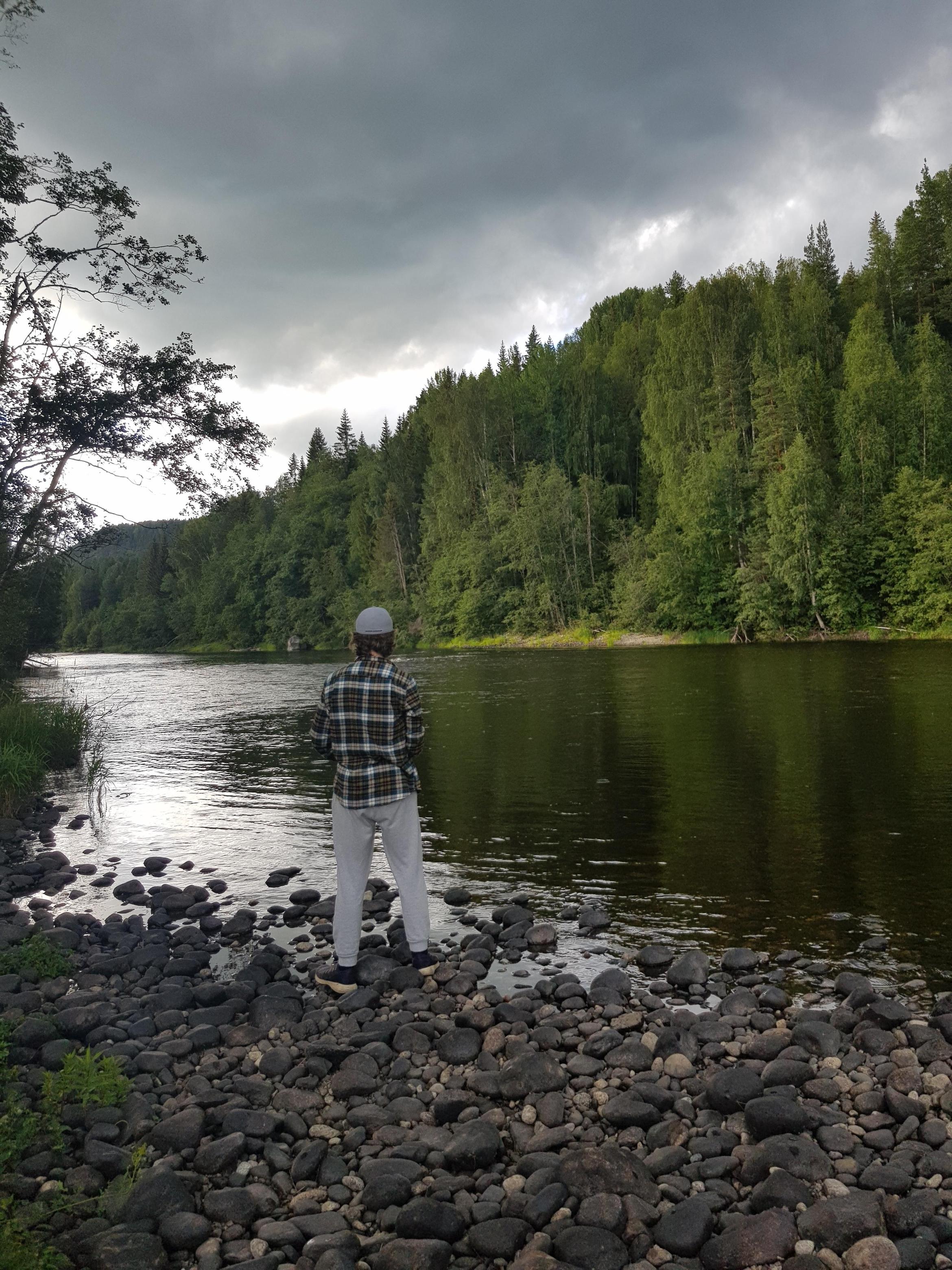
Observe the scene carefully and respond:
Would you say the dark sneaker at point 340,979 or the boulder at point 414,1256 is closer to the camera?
the boulder at point 414,1256

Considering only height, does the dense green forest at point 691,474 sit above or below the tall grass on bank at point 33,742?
above

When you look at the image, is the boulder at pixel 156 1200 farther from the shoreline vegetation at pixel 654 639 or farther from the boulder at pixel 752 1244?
the shoreline vegetation at pixel 654 639

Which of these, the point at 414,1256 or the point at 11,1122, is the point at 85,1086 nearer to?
the point at 11,1122

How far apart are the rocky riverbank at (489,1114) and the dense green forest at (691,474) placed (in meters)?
27.9

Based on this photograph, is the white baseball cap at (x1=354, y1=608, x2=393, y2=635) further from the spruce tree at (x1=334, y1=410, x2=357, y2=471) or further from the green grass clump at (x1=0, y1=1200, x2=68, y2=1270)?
the spruce tree at (x1=334, y1=410, x2=357, y2=471)

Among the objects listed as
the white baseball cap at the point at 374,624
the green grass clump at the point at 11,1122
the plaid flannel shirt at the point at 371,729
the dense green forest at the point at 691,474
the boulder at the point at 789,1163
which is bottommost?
the boulder at the point at 789,1163

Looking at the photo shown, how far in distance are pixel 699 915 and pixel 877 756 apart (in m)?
9.32

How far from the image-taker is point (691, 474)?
213ft

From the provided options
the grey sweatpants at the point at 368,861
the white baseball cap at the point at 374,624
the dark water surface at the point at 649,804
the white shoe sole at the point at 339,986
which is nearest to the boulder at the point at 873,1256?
the dark water surface at the point at 649,804

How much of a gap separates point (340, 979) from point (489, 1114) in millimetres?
2376

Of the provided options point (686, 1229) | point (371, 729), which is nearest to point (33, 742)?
point (371, 729)

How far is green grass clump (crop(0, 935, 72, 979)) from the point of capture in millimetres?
7094

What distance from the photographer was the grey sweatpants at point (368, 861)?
6.81m

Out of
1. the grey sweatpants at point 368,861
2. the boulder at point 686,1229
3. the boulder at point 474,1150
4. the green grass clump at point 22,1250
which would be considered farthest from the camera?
the grey sweatpants at point 368,861
